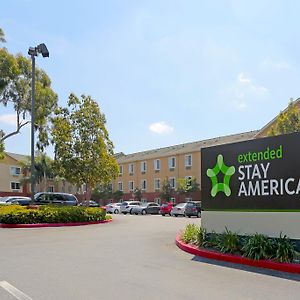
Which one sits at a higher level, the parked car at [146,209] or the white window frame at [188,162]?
the white window frame at [188,162]

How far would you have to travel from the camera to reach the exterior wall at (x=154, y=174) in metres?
57.0

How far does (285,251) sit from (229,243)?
5.53ft

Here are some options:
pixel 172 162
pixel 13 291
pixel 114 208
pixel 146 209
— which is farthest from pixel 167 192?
pixel 13 291

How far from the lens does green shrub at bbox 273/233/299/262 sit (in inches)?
371

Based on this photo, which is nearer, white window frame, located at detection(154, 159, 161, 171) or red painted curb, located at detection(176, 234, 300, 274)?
red painted curb, located at detection(176, 234, 300, 274)

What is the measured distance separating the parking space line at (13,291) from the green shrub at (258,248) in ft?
17.2

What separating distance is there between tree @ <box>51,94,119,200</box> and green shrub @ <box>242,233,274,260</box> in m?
18.4

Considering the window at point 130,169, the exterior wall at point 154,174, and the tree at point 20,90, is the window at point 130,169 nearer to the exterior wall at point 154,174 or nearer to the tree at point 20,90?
the exterior wall at point 154,174

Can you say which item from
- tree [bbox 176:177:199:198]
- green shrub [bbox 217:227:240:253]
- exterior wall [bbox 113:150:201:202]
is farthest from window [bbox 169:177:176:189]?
green shrub [bbox 217:227:240:253]

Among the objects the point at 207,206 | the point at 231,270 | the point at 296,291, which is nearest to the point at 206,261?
the point at 231,270

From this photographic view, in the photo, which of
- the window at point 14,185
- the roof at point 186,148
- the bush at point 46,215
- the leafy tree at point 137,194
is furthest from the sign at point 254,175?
the window at point 14,185

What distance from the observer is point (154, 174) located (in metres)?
63.5

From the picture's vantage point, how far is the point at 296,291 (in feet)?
23.9

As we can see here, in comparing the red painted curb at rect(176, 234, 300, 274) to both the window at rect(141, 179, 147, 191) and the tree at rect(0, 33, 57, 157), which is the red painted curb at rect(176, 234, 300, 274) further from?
the window at rect(141, 179, 147, 191)
